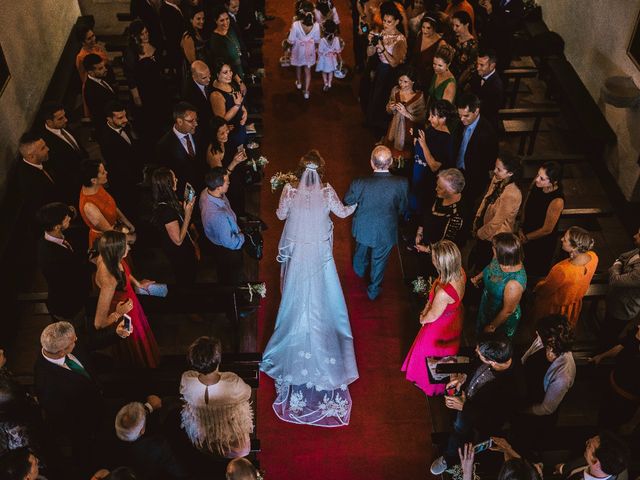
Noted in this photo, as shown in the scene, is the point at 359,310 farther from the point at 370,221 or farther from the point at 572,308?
the point at 572,308

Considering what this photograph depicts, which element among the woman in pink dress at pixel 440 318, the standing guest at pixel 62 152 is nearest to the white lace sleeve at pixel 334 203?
the woman in pink dress at pixel 440 318

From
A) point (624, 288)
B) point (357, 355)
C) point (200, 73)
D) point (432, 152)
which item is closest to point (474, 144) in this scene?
point (432, 152)

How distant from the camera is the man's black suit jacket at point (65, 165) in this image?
6164 millimetres

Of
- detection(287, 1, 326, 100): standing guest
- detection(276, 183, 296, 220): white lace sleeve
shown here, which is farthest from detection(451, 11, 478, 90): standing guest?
detection(276, 183, 296, 220): white lace sleeve

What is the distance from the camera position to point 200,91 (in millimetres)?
6902

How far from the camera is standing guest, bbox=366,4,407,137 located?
7.36 metres

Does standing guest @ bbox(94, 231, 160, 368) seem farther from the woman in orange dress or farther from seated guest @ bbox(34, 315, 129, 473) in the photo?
the woman in orange dress

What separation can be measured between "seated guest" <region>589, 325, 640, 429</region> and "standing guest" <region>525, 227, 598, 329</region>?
425mm

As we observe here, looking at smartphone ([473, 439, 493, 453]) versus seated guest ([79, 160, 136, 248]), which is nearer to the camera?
smartphone ([473, 439, 493, 453])

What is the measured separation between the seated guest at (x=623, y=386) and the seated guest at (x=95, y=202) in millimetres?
4049

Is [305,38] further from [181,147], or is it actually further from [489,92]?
[181,147]

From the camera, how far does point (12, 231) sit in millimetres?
6625

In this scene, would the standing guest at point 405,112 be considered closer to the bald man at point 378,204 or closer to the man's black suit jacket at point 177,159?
the bald man at point 378,204

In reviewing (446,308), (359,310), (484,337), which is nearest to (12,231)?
(359,310)
